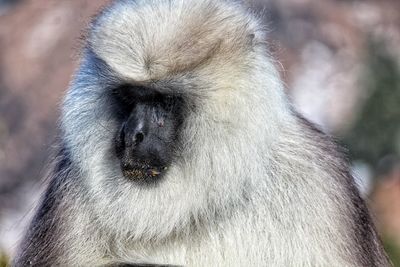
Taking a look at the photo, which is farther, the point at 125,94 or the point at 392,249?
the point at 392,249

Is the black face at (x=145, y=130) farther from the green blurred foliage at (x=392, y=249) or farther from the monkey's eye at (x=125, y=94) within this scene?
the green blurred foliage at (x=392, y=249)

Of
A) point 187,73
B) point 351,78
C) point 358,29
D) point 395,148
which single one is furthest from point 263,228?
point 358,29

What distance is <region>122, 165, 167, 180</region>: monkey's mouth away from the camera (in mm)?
6113

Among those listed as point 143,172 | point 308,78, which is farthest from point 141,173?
point 308,78

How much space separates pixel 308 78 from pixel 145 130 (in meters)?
12.5

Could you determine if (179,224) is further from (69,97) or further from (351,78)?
(351,78)

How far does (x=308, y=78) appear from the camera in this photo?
1847 cm

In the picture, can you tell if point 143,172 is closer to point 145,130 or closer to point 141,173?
point 141,173

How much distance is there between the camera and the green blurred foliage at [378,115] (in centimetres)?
1659

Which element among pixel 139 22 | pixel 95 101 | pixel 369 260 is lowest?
pixel 369 260

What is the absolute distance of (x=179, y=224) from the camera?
6.36 meters

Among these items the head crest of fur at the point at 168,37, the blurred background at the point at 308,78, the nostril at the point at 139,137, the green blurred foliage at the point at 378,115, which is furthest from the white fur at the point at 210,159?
the green blurred foliage at the point at 378,115

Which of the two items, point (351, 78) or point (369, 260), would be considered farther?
point (351, 78)

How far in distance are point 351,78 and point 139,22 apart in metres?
12.8
